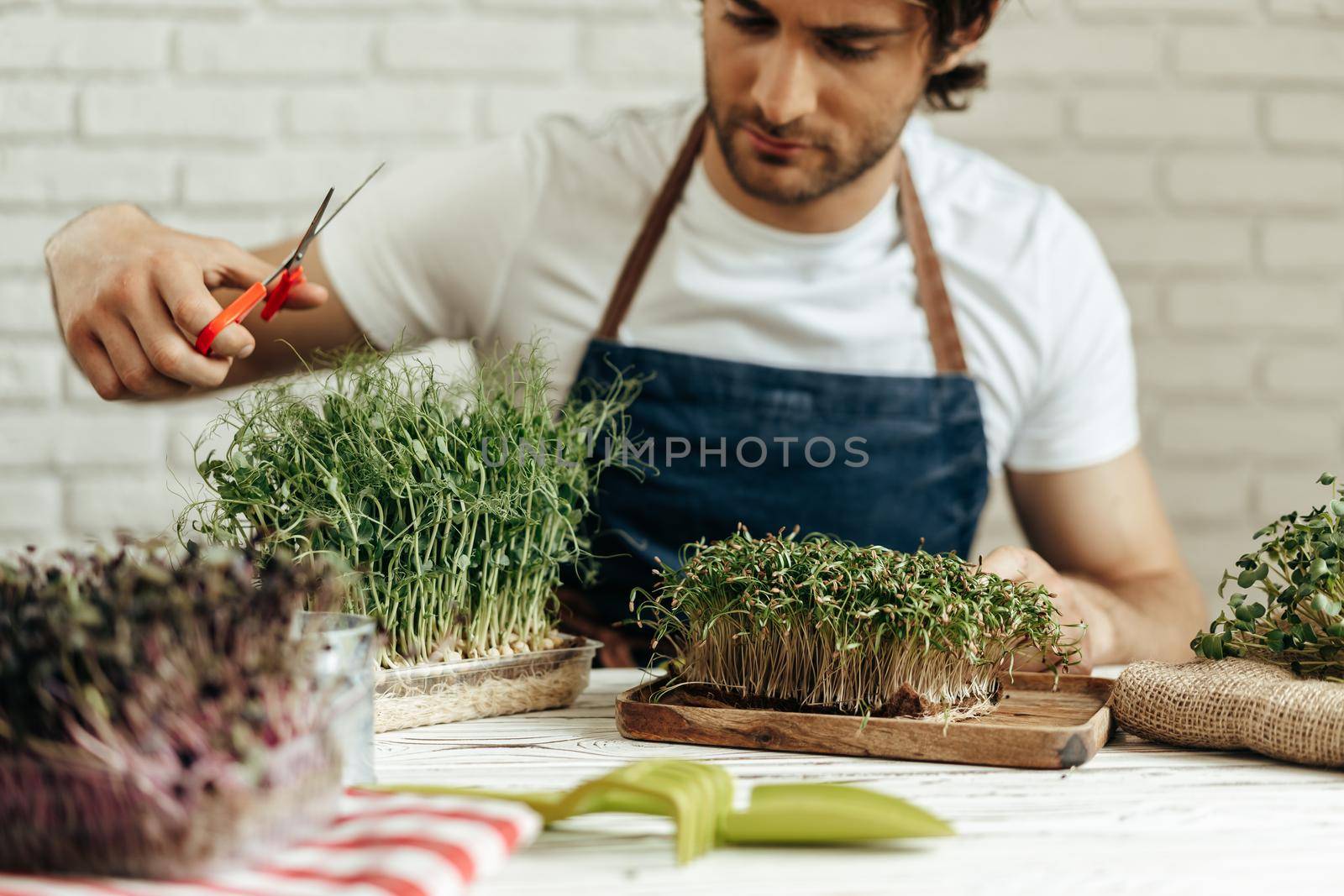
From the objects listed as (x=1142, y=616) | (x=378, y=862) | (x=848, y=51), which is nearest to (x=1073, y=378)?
(x=1142, y=616)

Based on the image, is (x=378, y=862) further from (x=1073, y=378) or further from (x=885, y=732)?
(x=1073, y=378)

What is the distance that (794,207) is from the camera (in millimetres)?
1820

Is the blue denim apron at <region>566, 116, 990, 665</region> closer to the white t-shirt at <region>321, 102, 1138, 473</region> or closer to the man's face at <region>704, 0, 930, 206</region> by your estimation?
the white t-shirt at <region>321, 102, 1138, 473</region>

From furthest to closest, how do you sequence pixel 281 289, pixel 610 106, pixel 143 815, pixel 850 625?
pixel 610 106
pixel 281 289
pixel 850 625
pixel 143 815

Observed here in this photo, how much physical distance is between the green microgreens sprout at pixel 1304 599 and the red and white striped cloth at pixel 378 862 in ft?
2.23

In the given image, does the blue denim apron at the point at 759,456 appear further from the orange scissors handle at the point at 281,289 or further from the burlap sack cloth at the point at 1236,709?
the burlap sack cloth at the point at 1236,709

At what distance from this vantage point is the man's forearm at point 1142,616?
4.81 feet

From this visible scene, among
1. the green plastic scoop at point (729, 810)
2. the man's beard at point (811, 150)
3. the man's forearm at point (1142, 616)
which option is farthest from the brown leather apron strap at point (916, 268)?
the green plastic scoop at point (729, 810)

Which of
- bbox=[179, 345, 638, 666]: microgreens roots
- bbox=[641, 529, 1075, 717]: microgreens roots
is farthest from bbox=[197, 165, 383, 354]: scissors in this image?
bbox=[641, 529, 1075, 717]: microgreens roots

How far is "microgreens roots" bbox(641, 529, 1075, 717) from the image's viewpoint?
0.94 m

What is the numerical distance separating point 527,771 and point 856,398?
96 centimetres

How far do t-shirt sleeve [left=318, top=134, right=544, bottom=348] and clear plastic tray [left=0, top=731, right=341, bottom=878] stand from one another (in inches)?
50.7

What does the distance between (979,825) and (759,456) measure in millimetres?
958

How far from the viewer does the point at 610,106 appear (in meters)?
2.25
